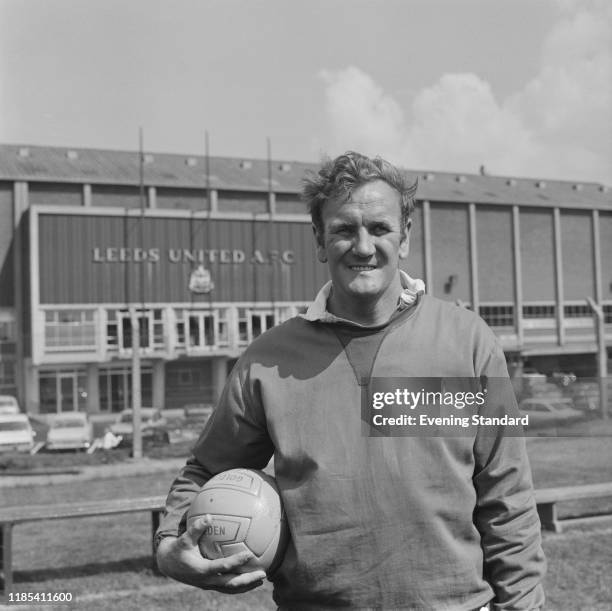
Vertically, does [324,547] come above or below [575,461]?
above

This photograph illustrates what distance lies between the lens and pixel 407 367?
8.44 feet

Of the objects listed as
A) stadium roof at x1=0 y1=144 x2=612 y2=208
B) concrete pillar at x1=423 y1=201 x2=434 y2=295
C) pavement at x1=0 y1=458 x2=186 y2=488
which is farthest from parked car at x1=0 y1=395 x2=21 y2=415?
concrete pillar at x1=423 y1=201 x2=434 y2=295

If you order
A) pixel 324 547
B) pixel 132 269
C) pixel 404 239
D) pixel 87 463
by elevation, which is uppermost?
pixel 132 269

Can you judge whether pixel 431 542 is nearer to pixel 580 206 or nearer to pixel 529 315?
pixel 529 315

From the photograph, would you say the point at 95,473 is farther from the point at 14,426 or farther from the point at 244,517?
the point at 244,517

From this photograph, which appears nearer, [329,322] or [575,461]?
[329,322]

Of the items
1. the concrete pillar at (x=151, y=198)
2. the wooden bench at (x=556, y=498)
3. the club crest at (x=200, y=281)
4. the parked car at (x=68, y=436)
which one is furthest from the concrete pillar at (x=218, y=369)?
the wooden bench at (x=556, y=498)

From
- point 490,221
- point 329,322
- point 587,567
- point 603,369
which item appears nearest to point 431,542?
point 329,322

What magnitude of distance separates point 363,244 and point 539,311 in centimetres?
5110

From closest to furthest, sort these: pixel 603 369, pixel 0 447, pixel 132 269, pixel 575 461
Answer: pixel 575 461 < pixel 603 369 < pixel 0 447 < pixel 132 269

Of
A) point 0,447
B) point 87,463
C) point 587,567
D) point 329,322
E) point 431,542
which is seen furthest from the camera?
point 0,447

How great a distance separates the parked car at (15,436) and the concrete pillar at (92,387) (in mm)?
13913

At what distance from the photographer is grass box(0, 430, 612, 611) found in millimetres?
6434

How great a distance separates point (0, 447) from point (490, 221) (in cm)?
3656
